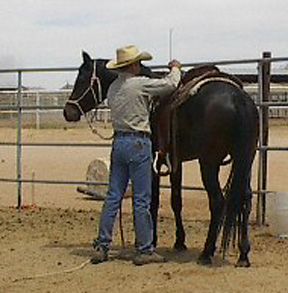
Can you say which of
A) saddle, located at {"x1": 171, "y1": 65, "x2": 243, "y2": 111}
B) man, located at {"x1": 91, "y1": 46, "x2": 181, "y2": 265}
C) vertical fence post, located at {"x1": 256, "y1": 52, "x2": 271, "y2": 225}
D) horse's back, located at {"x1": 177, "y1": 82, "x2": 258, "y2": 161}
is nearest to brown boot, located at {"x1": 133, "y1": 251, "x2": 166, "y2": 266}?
man, located at {"x1": 91, "y1": 46, "x2": 181, "y2": 265}

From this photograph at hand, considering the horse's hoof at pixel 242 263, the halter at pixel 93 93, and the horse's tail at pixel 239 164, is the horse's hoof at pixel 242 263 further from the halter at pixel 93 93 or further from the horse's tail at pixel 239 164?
the halter at pixel 93 93

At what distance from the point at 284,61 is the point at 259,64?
38 cm

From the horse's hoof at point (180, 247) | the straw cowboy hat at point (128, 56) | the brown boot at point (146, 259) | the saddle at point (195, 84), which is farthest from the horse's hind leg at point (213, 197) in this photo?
the straw cowboy hat at point (128, 56)

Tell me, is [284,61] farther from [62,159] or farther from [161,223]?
[62,159]

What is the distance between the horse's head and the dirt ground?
131 cm

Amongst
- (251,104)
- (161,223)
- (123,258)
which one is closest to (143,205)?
(123,258)

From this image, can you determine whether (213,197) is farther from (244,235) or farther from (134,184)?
(134,184)

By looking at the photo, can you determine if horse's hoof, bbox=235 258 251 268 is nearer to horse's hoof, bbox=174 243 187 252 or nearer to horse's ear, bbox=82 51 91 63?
horse's hoof, bbox=174 243 187 252

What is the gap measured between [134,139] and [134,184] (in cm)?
38

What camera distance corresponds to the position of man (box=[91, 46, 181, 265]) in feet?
20.1

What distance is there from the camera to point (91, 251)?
22.5 ft

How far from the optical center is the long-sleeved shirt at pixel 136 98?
613 centimetres

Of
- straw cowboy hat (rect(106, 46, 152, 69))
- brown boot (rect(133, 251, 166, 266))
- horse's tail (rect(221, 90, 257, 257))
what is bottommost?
brown boot (rect(133, 251, 166, 266))

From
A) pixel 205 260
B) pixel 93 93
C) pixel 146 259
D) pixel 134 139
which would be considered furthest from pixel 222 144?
pixel 93 93
